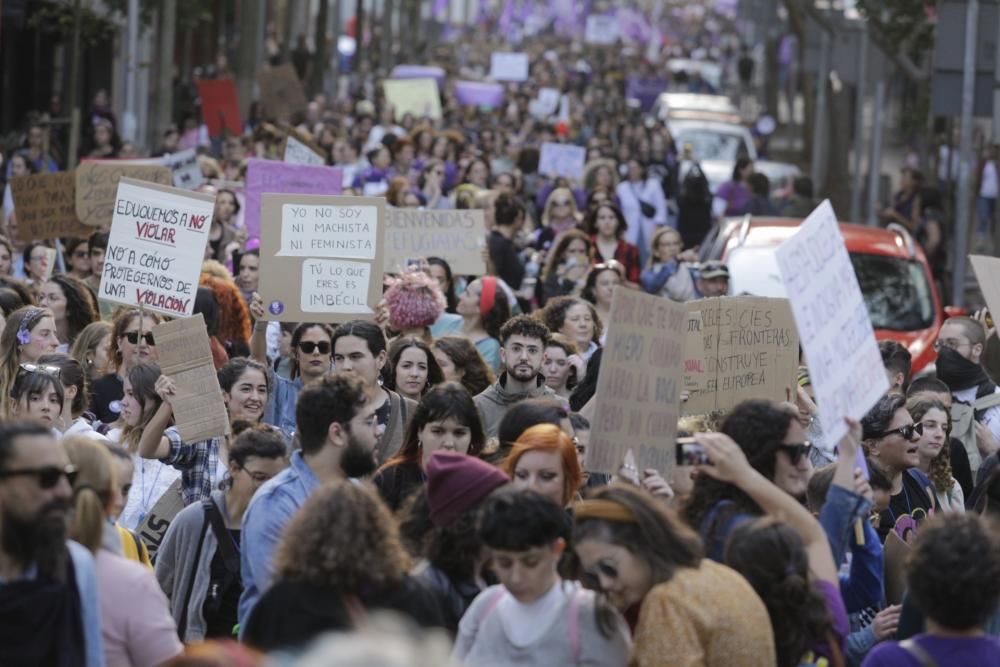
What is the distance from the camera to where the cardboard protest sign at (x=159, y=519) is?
26.1 feet

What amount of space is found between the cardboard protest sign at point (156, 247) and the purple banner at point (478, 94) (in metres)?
34.2

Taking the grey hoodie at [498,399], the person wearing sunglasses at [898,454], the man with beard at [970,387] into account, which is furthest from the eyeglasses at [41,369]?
the man with beard at [970,387]

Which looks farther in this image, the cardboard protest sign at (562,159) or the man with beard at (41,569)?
the cardboard protest sign at (562,159)

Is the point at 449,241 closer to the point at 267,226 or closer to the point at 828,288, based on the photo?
the point at 267,226

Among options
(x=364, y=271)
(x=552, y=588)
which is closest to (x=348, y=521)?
(x=552, y=588)

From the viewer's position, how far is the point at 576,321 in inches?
439

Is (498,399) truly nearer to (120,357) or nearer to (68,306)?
(120,357)

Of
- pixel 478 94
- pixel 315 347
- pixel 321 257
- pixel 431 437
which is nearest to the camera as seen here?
pixel 431 437

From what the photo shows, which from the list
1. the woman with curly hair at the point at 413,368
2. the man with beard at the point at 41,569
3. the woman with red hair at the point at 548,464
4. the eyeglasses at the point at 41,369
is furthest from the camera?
the woman with curly hair at the point at 413,368

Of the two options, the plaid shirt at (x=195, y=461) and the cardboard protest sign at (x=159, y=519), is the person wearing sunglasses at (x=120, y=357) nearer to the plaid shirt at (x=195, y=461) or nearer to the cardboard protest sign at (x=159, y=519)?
the plaid shirt at (x=195, y=461)

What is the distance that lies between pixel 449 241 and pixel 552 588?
9.37m

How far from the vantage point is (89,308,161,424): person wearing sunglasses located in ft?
32.3

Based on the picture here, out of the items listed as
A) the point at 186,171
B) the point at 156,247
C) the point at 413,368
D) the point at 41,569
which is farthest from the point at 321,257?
the point at 186,171

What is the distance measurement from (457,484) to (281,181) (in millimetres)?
9642
